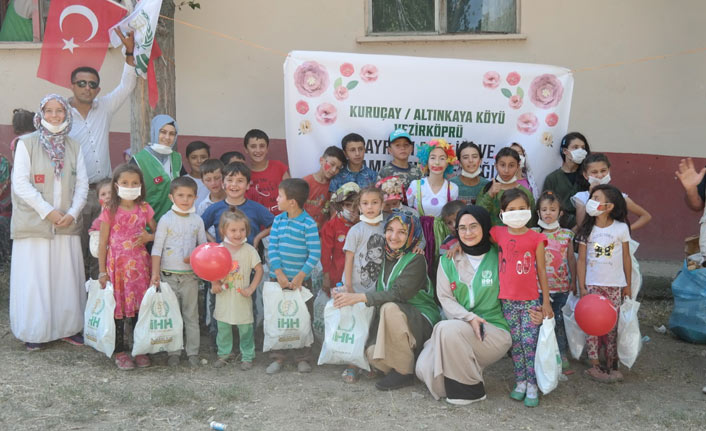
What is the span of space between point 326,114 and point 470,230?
1.85 meters

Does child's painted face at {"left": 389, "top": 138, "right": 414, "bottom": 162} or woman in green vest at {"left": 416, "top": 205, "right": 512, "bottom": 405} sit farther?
child's painted face at {"left": 389, "top": 138, "right": 414, "bottom": 162}

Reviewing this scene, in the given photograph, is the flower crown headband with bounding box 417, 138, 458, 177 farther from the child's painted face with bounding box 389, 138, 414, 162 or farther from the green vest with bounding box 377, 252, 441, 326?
the green vest with bounding box 377, 252, 441, 326

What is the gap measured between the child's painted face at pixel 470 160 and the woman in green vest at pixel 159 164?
208 centimetres

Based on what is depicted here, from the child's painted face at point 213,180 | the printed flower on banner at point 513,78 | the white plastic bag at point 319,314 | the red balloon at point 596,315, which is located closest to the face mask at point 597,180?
the red balloon at point 596,315

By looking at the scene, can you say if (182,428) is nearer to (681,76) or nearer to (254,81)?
(254,81)

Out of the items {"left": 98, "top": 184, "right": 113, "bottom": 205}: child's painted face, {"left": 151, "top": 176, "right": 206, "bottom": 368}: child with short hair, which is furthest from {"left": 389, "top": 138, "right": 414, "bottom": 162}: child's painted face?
{"left": 98, "top": 184, "right": 113, "bottom": 205}: child's painted face

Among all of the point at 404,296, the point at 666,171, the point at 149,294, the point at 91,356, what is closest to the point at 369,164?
the point at 404,296

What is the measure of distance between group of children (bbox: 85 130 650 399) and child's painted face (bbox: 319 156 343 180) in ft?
0.89

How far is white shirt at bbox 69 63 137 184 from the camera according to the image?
16.2 ft

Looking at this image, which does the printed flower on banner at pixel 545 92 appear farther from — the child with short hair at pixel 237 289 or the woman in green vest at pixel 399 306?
the child with short hair at pixel 237 289

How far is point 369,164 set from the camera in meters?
5.32

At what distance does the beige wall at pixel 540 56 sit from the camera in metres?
6.83

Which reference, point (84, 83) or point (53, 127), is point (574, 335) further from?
point (84, 83)

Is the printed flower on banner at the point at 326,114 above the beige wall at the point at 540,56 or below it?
below
